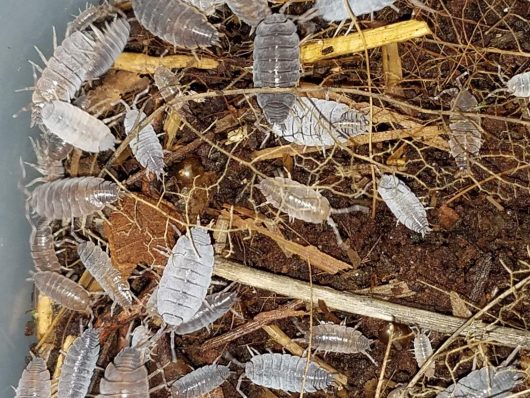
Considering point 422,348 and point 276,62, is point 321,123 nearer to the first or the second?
point 276,62

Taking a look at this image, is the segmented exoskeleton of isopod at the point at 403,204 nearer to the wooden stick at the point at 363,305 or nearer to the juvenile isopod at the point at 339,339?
the wooden stick at the point at 363,305

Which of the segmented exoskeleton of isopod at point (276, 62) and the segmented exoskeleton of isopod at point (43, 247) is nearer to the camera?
the segmented exoskeleton of isopod at point (276, 62)

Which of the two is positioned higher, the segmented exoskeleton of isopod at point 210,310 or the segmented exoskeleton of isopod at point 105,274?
the segmented exoskeleton of isopod at point 105,274

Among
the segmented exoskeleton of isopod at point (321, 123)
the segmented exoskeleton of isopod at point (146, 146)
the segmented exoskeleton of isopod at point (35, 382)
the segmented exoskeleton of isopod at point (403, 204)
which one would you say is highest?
the segmented exoskeleton of isopod at point (146, 146)

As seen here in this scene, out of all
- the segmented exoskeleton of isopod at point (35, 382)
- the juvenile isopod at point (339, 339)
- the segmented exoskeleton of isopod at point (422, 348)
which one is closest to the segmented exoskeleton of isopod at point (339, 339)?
the juvenile isopod at point (339, 339)

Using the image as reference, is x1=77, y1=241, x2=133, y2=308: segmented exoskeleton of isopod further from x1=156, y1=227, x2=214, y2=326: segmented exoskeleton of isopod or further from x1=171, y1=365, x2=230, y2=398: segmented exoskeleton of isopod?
x1=171, y1=365, x2=230, y2=398: segmented exoskeleton of isopod

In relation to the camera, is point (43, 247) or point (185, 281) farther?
point (43, 247)

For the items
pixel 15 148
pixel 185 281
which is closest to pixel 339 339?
pixel 185 281
